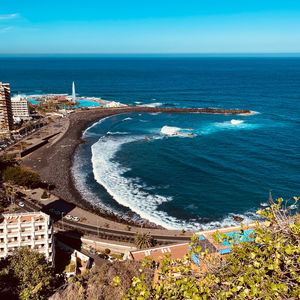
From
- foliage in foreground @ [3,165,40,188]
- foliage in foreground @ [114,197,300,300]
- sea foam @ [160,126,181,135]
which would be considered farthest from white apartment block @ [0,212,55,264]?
sea foam @ [160,126,181,135]

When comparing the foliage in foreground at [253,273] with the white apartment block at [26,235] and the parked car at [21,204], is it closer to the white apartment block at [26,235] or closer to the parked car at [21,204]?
the white apartment block at [26,235]

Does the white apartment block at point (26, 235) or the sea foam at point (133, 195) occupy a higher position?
the white apartment block at point (26, 235)

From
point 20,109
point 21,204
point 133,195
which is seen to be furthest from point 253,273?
point 20,109

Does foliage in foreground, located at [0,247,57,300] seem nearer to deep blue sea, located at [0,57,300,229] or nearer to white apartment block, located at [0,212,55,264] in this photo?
white apartment block, located at [0,212,55,264]

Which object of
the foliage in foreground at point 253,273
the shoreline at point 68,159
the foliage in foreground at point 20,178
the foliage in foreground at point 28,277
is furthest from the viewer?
the foliage in foreground at point 20,178

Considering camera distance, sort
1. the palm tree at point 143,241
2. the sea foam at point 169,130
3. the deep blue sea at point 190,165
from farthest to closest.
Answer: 1. the sea foam at point 169,130
2. the deep blue sea at point 190,165
3. the palm tree at point 143,241

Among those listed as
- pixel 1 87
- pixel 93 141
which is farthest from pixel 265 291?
pixel 1 87

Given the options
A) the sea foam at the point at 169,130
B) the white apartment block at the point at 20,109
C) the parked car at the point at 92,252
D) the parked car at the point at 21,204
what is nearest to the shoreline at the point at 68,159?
the parked car at the point at 21,204
